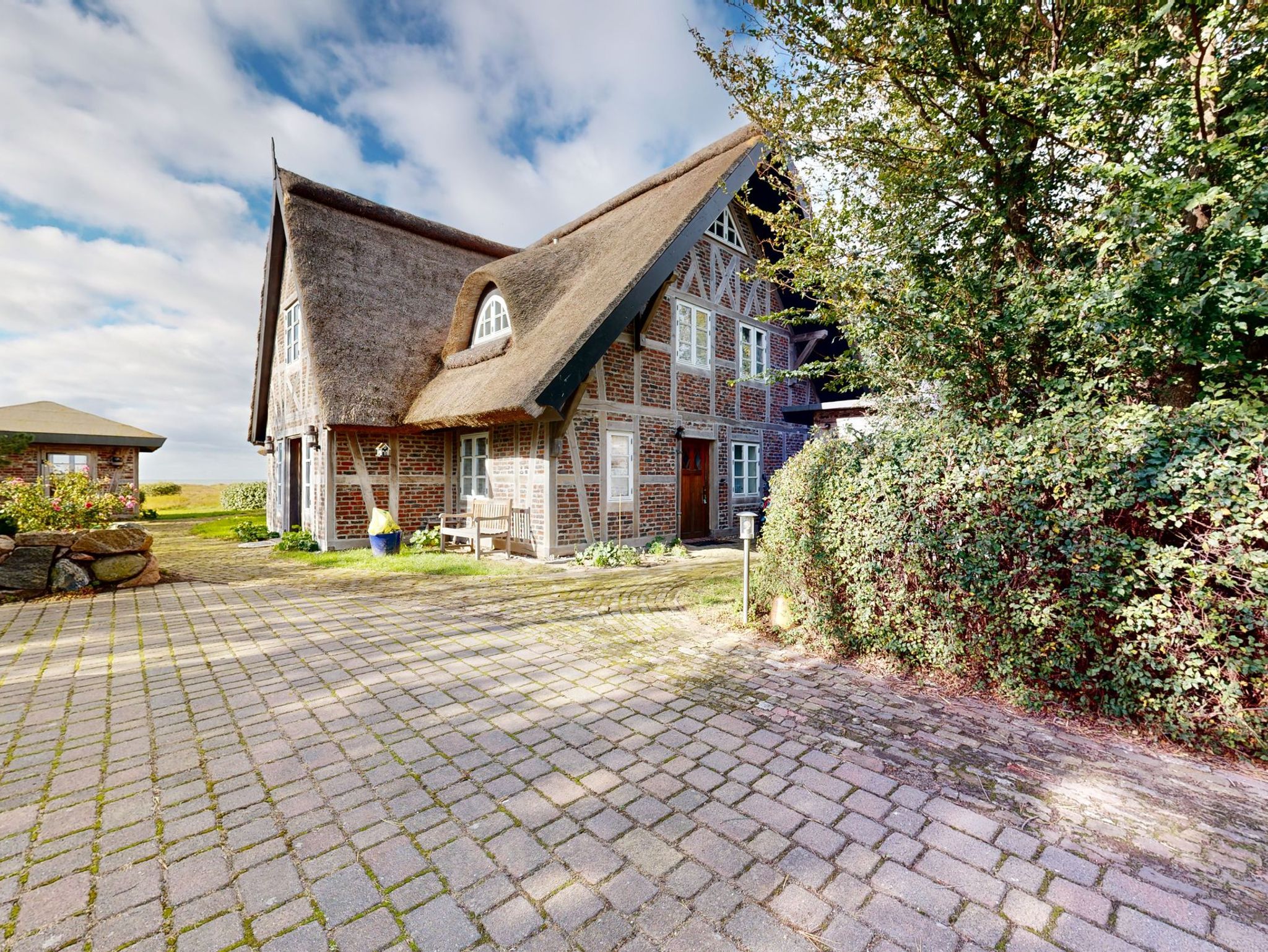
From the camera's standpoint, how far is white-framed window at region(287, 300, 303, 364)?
1156cm

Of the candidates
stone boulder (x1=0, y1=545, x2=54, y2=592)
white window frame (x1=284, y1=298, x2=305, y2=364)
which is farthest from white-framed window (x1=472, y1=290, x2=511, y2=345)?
stone boulder (x1=0, y1=545, x2=54, y2=592)

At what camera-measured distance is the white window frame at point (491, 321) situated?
1013cm

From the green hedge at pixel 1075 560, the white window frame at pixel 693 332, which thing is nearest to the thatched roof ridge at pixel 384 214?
the white window frame at pixel 693 332

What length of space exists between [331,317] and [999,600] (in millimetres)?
11107

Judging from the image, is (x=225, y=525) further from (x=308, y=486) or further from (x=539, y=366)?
(x=539, y=366)

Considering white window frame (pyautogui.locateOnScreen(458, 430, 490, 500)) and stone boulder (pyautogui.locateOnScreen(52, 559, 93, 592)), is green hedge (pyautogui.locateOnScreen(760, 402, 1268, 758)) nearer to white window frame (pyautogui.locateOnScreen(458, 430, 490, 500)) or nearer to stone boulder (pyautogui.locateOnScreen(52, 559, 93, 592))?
white window frame (pyautogui.locateOnScreen(458, 430, 490, 500))

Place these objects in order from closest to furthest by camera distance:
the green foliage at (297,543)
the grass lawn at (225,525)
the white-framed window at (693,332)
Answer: the green foliage at (297,543)
the white-framed window at (693,332)
the grass lawn at (225,525)

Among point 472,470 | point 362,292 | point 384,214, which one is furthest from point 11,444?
point 472,470

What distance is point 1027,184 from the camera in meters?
4.46

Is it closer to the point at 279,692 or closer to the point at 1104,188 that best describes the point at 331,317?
the point at 279,692

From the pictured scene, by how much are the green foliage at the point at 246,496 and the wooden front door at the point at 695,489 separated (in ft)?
58.7

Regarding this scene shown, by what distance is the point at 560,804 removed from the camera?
2367 millimetres

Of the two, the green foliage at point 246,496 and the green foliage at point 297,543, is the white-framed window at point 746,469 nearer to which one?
the green foliage at point 297,543

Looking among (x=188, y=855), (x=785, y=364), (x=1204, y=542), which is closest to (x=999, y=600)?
(x=1204, y=542)
